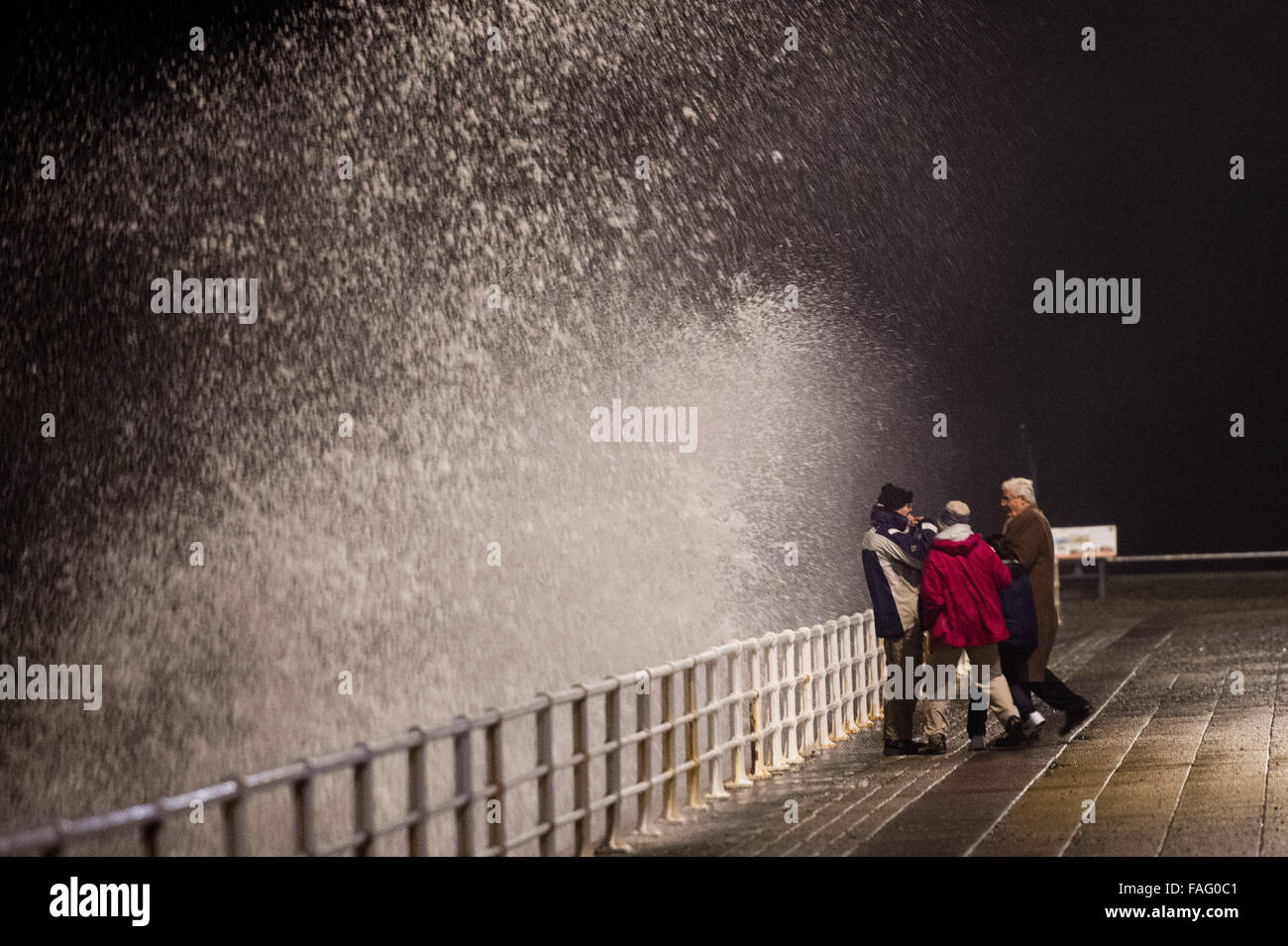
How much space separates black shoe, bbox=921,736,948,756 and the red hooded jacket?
2.77 ft

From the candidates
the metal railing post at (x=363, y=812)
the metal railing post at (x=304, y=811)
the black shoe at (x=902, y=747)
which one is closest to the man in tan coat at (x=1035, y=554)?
the black shoe at (x=902, y=747)

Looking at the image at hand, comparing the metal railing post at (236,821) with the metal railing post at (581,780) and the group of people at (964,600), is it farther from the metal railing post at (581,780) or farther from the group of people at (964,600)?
the group of people at (964,600)

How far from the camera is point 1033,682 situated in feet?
43.9

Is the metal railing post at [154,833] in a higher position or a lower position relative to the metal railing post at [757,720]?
higher

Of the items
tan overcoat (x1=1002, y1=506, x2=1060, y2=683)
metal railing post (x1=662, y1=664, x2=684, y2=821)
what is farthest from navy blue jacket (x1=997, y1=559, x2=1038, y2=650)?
metal railing post (x1=662, y1=664, x2=684, y2=821)

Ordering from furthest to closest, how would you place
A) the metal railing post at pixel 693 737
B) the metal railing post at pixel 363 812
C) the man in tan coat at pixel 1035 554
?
the man in tan coat at pixel 1035 554 → the metal railing post at pixel 693 737 → the metal railing post at pixel 363 812

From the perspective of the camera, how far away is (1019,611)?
514 inches

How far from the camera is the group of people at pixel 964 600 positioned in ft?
41.5

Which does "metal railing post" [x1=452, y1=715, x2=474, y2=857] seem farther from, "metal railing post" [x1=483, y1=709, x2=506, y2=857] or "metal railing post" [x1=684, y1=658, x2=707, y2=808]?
"metal railing post" [x1=684, y1=658, x2=707, y2=808]

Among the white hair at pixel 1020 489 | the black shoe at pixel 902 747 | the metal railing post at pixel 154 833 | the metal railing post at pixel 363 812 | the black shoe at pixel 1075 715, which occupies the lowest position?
the black shoe at pixel 902 747

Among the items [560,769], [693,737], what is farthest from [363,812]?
[693,737]

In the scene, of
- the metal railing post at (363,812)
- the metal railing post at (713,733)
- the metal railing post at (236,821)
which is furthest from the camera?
the metal railing post at (713,733)

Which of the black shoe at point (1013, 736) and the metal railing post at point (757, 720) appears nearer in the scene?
the metal railing post at point (757, 720)

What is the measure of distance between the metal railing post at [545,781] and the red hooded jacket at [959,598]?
15.2 feet
